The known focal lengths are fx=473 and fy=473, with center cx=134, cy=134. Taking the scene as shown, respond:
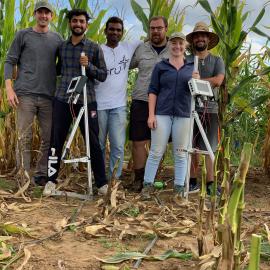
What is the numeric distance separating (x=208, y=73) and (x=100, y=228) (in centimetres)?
206

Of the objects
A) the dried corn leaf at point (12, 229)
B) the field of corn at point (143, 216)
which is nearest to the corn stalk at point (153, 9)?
the field of corn at point (143, 216)

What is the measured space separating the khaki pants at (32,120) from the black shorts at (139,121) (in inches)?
34.0

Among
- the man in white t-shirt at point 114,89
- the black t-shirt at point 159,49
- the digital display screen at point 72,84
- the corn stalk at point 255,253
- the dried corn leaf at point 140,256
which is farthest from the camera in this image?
the black t-shirt at point 159,49

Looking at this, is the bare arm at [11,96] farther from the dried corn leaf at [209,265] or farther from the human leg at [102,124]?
the dried corn leaf at [209,265]

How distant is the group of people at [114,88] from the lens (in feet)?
14.4

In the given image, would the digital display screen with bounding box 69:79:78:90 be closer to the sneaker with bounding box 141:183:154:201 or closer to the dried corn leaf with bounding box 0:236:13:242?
the sneaker with bounding box 141:183:154:201

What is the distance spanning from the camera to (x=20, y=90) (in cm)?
475

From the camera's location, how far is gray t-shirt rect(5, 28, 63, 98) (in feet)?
15.4

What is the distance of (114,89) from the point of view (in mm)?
4727

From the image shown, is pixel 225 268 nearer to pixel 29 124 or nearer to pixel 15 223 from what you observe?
pixel 15 223

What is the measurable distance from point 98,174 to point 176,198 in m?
0.83

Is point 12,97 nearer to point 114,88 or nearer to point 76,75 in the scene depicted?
point 76,75

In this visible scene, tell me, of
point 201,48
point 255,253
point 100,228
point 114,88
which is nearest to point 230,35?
point 201,48

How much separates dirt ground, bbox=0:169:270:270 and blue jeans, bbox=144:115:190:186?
274 mm
